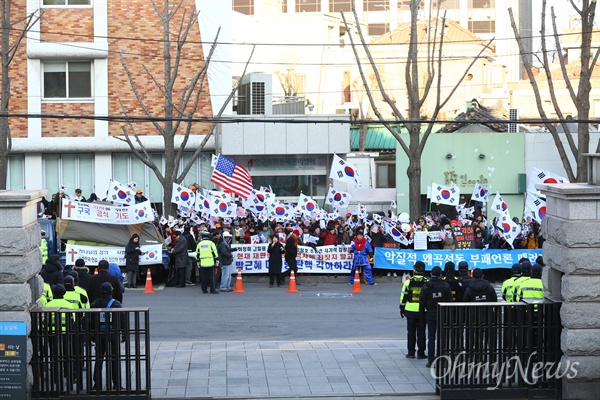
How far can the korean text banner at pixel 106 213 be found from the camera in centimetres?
2634

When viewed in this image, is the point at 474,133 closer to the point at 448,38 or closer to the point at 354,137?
the point at 354,137

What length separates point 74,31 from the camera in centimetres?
3816

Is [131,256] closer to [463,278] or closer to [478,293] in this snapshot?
[463,278]

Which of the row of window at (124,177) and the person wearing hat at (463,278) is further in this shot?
the row of window at (124,177)

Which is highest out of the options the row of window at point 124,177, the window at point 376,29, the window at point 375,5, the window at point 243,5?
the window at point 375,5

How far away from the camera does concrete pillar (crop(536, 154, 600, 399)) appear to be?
1342 centimetres

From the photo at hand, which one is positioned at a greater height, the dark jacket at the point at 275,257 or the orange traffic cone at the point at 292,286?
the dark jacket at the point at 275,257

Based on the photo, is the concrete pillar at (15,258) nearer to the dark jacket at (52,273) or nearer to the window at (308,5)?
the dark jacket at (52,273)

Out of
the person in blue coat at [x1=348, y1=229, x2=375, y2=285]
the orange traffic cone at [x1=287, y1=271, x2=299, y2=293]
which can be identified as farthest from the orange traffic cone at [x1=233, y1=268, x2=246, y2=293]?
the person in blue coat at [x1=348, y1=229, x2=375, y2=285]

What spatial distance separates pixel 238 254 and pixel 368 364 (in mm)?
11535

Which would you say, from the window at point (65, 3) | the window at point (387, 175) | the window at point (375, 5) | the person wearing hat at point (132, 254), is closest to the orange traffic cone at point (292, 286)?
the person wearing hat at point (132, 254)

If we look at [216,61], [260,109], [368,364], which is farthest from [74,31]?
[368,364]

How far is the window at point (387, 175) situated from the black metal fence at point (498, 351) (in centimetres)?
3351

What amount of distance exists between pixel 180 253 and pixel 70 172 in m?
14.0
